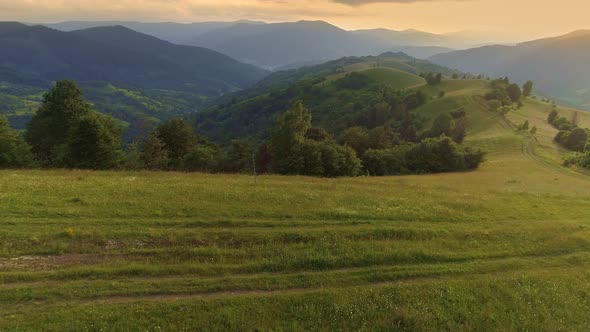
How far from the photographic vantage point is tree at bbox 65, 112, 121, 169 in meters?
47.1

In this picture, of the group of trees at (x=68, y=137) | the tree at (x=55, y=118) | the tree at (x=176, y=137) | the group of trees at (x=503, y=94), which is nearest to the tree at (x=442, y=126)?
the group of trees at (x=503, y=94)

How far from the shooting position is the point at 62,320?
49.6 ft

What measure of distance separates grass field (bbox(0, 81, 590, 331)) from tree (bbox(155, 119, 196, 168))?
100 ft

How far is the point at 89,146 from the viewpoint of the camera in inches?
1876

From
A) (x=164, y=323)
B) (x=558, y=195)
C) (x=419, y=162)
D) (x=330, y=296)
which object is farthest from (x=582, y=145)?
(x=164, y=323)

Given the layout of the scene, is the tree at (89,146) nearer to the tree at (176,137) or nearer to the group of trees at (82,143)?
the group of trees at (82,143)

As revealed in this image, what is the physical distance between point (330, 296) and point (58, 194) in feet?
67.6

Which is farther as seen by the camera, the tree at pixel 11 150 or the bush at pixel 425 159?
the bush at pixel 425 159

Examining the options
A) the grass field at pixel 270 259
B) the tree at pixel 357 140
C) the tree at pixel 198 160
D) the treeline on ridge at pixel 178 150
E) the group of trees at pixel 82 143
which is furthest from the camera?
the tree at pixel 357 140

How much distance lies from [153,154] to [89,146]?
962 centimetres

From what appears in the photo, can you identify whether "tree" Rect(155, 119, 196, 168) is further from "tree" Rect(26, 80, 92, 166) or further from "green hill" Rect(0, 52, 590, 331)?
"green hill" Rect(0, 52, 590, 331)

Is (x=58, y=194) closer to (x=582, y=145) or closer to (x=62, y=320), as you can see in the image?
(x=62, y=320)

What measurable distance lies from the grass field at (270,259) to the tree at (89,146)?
13508mm

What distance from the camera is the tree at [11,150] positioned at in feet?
149
